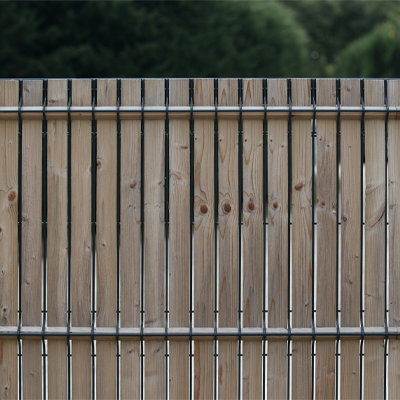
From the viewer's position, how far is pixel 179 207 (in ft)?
7.95

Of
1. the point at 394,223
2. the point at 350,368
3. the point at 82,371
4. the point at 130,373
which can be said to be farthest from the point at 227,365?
the point at 394,223

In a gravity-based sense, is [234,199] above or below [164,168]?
Answer: below

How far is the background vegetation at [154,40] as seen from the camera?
26.0ft

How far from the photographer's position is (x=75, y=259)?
96.0 inches

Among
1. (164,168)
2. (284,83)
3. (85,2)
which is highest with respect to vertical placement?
(85,2)

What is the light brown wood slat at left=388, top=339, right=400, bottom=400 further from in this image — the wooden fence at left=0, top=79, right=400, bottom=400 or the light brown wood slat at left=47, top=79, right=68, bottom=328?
the light brown wood slat at left=47, top=79, right=68, bottom=328

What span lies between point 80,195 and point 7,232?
1.42ft

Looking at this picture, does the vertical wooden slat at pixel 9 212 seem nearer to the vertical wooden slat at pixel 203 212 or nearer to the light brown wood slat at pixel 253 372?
the vertical wooden slat at pixel 203 212

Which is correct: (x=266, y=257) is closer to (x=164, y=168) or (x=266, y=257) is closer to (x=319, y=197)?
(x=319, y=197)

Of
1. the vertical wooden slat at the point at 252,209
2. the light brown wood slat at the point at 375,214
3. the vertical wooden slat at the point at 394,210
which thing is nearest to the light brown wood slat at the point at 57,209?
the vertical wooden slat at the point at 252,209

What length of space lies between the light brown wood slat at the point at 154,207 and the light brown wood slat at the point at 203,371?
0.87ft

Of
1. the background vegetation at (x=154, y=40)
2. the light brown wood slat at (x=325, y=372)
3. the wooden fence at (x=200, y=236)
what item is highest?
the background vegetation at (x=154, y=40)

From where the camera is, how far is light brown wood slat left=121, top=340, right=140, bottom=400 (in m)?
2.46

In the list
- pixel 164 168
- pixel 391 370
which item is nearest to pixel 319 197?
pixel 164 168
